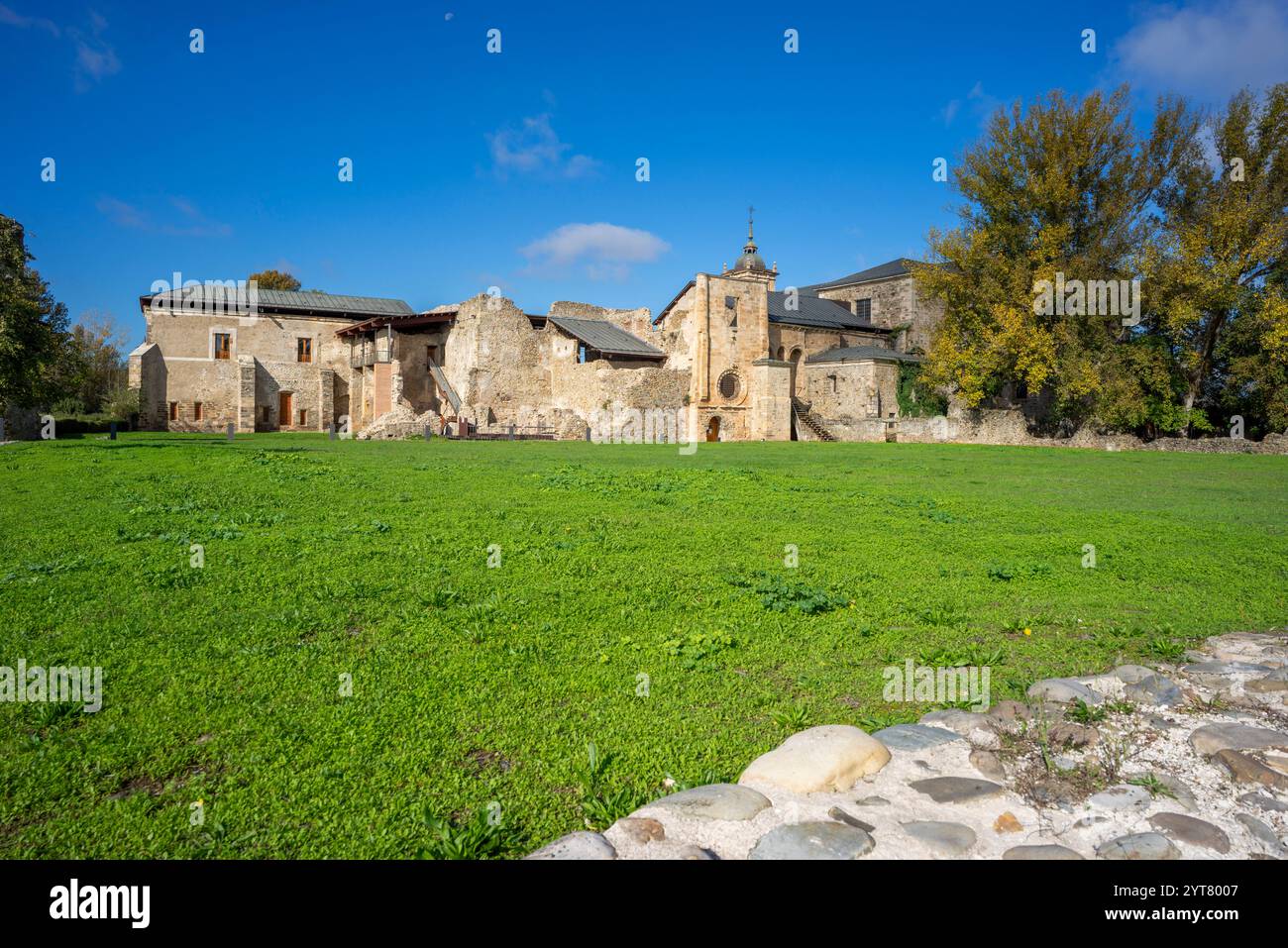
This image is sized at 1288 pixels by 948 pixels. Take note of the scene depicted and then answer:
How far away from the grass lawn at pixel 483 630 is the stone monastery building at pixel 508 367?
30.2 metres

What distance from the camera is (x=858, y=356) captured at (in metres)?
49.7

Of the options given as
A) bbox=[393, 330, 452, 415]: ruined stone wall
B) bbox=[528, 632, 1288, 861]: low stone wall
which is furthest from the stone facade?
A: bbox=[528, 632, 1288, 861]: low stone wall

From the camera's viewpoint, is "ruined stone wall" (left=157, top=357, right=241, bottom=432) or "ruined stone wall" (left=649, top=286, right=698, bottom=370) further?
"ruined stone wall" (left=157, top=357, right=241, bottom=432)

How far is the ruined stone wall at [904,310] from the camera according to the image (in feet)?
186

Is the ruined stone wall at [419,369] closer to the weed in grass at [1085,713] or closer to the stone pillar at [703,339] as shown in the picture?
the stone pillar at [703,339]

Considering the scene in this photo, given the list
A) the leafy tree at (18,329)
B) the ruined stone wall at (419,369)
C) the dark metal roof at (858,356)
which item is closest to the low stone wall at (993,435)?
the dark metal roof at (858,356)

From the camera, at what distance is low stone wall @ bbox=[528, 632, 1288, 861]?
3162mm

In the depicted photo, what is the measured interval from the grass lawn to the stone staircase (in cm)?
3550

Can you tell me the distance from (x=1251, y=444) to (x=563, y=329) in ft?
113

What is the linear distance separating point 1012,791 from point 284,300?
56.3 meters

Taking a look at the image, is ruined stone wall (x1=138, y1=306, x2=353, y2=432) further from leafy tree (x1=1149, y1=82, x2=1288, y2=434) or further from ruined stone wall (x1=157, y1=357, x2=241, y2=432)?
leafy tree (x1=1149, y1=82, x2=1288, y2=434)

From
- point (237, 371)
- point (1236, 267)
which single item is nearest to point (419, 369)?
point (237, 371)

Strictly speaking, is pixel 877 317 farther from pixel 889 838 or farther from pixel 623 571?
pixel 889 838
